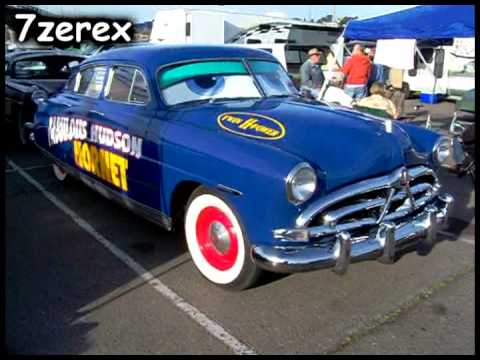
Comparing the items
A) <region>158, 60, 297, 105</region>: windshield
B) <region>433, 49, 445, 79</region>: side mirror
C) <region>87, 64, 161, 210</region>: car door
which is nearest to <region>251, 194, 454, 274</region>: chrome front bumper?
<region>87, 64, 161, 210</region>: car door

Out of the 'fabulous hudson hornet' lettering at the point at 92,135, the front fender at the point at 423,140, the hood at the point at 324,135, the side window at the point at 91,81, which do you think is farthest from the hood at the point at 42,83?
the front fender at the point at 423,140

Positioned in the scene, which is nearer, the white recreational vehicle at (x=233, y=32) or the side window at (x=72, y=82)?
the side window at (x=72, y=82)

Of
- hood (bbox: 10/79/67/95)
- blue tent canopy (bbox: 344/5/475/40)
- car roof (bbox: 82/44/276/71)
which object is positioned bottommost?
hood (bbox: 10/79/67/95)

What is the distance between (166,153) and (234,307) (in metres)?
1.21

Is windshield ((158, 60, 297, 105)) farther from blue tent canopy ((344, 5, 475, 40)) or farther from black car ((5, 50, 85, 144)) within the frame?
black car ((5, 50, 85, 144))

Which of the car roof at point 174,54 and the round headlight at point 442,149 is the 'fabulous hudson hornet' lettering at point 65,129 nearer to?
the car roof at point 174,54

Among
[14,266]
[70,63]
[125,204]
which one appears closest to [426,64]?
[70,63]

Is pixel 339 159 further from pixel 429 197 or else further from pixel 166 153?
pixel 166 153

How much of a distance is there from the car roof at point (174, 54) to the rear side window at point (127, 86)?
96 millimetres

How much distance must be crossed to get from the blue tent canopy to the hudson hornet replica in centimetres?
363

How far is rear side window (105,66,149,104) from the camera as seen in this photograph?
3.89 m

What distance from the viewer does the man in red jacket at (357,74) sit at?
354 inches

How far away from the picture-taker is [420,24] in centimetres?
720

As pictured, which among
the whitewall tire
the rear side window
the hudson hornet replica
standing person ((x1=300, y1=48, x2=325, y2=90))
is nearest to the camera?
the hudson hornet replica
